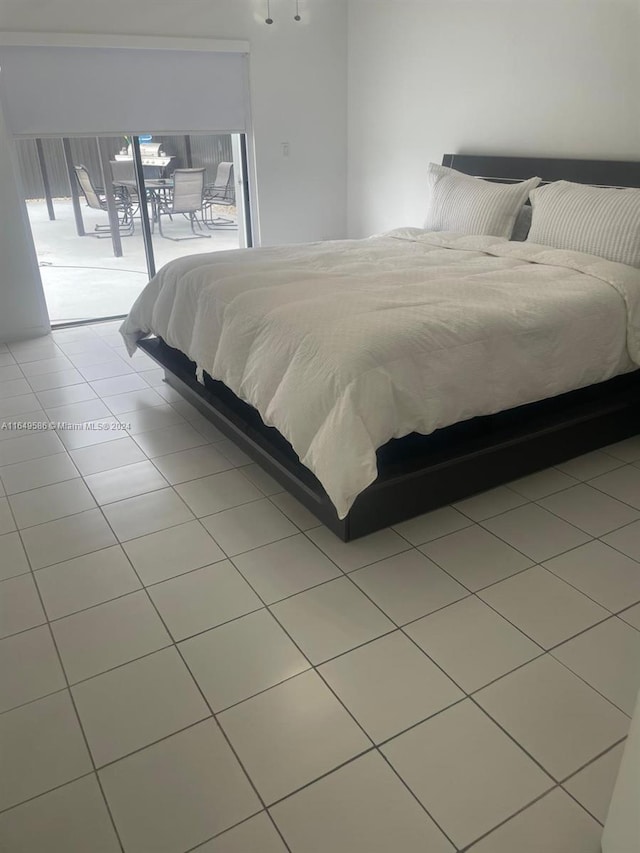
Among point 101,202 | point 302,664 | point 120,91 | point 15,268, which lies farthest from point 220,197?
point 302,664

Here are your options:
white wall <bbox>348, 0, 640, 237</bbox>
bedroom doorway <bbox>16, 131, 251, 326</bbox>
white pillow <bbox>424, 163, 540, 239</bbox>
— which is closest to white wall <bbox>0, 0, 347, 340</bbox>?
white wall <bbox>348, 0, 640, 237</bbox>

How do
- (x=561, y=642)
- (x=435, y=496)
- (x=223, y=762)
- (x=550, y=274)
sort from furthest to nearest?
(x=550, y=274) < (x=435, y=496) < (x=561, y=642) < (x=223, y=762)

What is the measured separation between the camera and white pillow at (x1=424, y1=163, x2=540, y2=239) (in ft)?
12.5

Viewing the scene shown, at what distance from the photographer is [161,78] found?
473 centimetres

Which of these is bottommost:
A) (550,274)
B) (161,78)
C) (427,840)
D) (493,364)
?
(427,840)

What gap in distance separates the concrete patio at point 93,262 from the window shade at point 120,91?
2.67 feet

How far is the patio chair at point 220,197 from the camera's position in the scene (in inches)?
217

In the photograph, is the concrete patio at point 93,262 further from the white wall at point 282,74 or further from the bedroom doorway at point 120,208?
the white wall at point 282,74

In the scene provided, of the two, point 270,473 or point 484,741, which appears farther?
point 270,473

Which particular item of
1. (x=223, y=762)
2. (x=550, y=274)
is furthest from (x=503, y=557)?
(x=550, y=274)

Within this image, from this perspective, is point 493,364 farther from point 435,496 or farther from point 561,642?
point 561,642

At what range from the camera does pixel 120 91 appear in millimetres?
4605

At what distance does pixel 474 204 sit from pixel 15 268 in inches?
129

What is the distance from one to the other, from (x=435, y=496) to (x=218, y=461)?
1.08 meters
